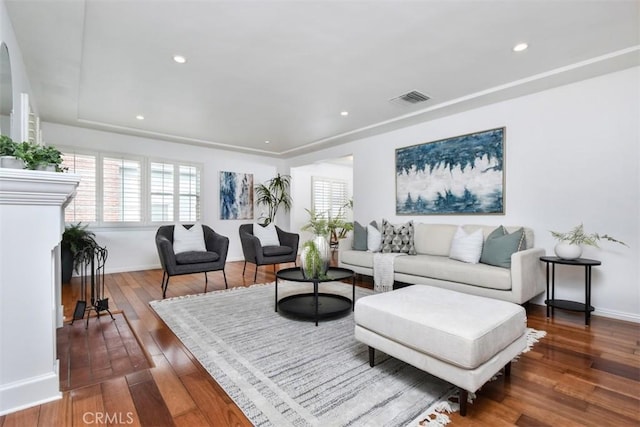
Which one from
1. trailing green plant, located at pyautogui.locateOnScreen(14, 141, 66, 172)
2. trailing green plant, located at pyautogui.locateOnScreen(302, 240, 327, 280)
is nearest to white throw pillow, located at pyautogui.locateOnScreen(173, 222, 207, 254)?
trailing green plant, located at pyautogui.locateOnScreen(302, 240, 327, 280)

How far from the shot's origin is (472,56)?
107 inches

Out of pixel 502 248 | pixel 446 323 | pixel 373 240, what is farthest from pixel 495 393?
pixel 373 240

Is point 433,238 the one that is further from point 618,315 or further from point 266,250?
point 266,250

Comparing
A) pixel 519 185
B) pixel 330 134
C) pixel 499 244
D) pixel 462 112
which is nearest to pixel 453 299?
pixel 499 244

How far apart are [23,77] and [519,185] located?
17.1ft

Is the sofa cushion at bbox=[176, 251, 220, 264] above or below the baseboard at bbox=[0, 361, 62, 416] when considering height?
above

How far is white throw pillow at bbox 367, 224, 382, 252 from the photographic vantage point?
4.32 metres

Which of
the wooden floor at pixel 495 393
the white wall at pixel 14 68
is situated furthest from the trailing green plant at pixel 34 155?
the wooden floor at pixel 495 393

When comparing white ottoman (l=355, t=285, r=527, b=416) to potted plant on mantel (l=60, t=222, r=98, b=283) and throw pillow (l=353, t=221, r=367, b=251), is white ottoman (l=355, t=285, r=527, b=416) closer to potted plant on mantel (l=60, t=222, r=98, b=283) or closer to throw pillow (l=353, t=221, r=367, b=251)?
throw pillow (l=353, t=221, r=367, b=251)

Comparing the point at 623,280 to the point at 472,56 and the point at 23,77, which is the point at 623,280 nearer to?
the point at 472,56

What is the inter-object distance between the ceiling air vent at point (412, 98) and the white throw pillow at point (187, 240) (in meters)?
3.17

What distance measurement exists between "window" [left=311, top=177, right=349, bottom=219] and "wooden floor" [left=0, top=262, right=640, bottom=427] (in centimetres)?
583

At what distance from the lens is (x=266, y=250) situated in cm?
452

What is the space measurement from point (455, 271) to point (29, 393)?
3.40 meters
